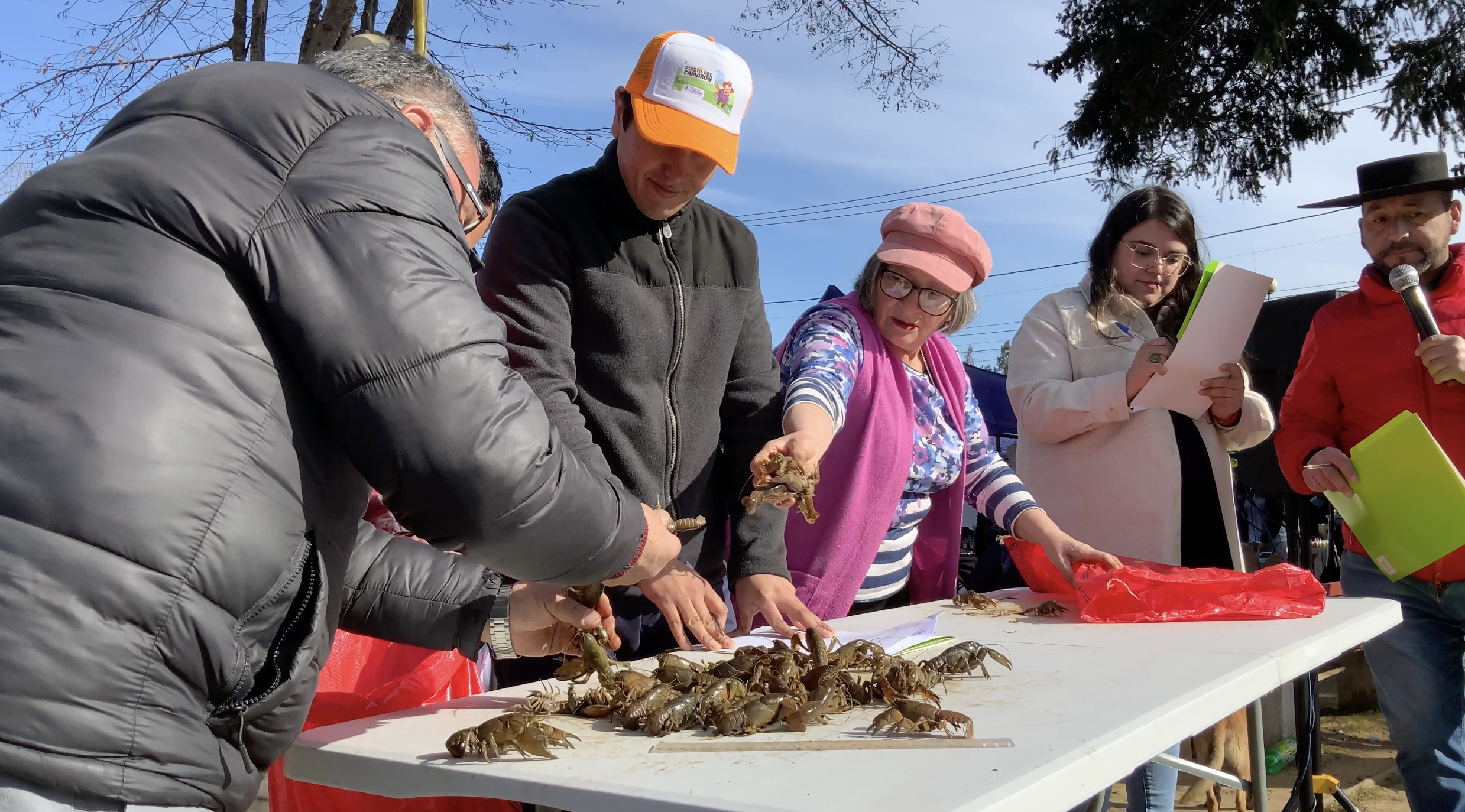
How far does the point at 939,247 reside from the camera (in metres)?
3.19

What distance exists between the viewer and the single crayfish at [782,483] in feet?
7.97

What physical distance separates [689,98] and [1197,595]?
1859 millimetres

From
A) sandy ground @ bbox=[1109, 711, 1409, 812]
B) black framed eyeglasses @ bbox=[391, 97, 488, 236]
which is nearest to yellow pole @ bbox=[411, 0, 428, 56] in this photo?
black framed eyeglasses @ bbox=[391, 97, 488, 236]

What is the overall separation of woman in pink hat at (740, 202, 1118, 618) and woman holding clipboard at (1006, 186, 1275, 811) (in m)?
0.40

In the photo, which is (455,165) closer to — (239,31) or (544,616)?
(544,616)

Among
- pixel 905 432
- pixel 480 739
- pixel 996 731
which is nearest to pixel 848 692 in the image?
pixel 996 731

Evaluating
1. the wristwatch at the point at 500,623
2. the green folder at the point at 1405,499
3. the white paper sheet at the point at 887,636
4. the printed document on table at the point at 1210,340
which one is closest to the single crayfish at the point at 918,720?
the white paper sheet at the point at 887,636

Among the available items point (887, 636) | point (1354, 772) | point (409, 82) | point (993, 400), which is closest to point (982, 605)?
point (887, 636)

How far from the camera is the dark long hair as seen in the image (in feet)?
12.4

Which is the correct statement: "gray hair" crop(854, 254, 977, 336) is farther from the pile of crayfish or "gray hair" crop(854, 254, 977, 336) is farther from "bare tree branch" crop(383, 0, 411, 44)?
"bare tree branch" crop(383, 0, 411, 44)

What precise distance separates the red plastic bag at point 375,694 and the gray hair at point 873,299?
1.69 metres

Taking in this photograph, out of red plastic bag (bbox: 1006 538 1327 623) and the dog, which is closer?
red plastic bag (bbox: 1006 538 1327 623)

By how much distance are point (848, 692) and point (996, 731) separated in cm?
35

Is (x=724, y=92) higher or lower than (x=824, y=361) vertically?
higher
